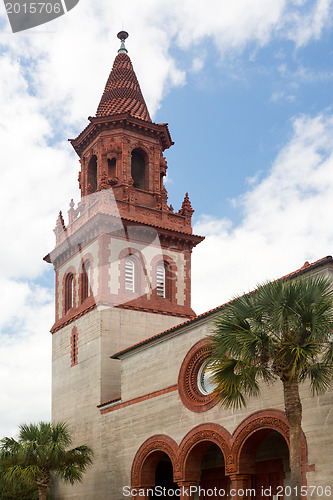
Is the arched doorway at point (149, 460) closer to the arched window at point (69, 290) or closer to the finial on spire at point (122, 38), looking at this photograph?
the arched window at point (69, 290)

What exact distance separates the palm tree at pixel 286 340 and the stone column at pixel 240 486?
18.0 ft

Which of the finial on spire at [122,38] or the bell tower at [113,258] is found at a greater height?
the finial on spire at [122,38]

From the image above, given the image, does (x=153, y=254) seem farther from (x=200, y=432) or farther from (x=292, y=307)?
(x=292, y=307)

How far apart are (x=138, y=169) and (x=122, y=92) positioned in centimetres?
550

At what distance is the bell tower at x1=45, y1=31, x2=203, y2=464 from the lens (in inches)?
1419

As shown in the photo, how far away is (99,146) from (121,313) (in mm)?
11043

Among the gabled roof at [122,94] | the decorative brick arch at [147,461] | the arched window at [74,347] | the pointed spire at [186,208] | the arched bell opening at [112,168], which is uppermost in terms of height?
the gabled roof at [122,94]

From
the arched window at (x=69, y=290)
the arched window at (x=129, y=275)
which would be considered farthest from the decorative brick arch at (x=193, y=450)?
the arched window at (x=69, y=290)

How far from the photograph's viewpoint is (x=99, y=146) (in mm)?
41094

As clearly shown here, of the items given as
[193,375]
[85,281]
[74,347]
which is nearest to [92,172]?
[85,281]

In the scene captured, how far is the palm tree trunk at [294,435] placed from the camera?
17.2m

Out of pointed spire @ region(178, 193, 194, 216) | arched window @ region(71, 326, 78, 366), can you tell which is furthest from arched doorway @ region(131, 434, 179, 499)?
pointed spire @ region(178, 193, 194, 216)

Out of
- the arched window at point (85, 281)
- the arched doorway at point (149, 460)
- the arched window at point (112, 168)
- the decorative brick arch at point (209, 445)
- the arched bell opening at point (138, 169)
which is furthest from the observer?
the arched bell opening at point (138, 169)

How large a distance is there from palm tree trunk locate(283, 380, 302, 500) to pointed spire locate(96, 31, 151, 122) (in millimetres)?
27280
